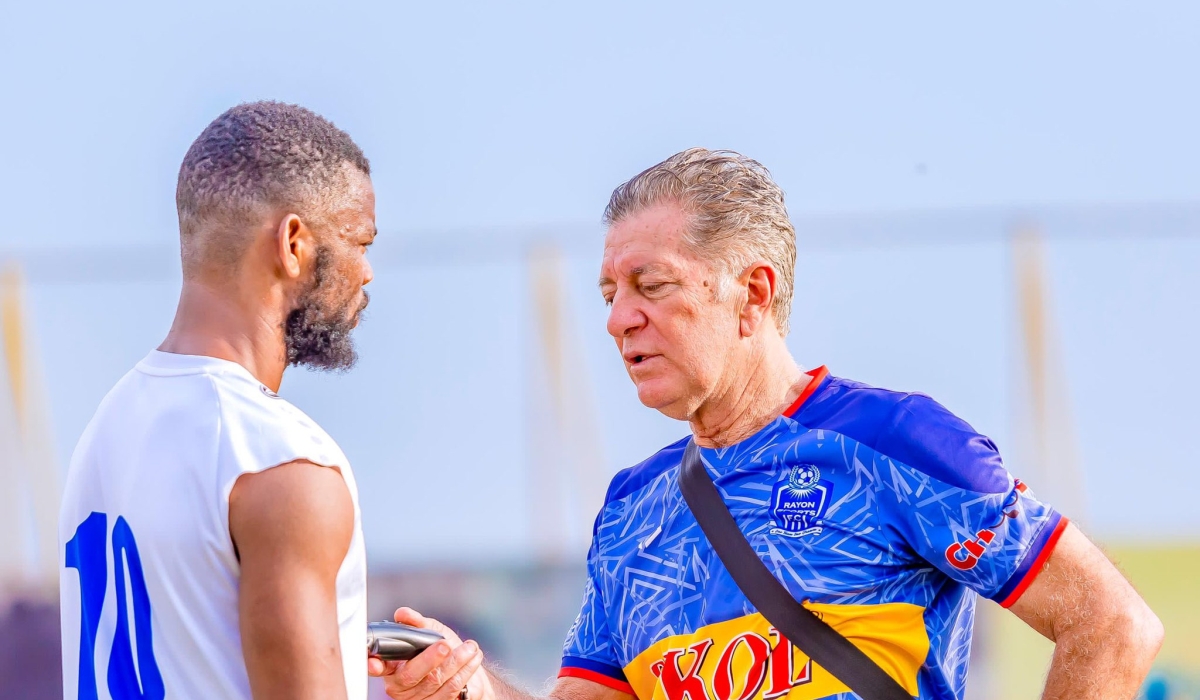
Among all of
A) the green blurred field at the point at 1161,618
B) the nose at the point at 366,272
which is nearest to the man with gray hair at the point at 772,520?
the nose at the point at 366,272

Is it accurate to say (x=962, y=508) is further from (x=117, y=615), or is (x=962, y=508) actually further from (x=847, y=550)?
(x=117, y=615)

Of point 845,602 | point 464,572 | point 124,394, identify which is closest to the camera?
point 124,394

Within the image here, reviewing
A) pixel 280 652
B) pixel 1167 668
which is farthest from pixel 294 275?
pixel 1167 668

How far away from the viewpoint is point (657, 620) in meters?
3.06

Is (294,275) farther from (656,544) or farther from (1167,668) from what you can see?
(1167,668)

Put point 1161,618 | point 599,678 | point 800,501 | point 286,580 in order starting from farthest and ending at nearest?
point 1161,618 → point 599,678 → point 800,501 → point 286,580

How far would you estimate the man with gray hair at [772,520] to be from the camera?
267 cm

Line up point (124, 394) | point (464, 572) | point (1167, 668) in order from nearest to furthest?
point (124, 394) → point (1167, 668) → point (464, 572)

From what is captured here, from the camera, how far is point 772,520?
294cm

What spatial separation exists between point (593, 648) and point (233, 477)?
1.46 metres

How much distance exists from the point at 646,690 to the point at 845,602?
58 cm

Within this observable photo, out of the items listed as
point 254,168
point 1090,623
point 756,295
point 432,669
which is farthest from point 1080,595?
point 254,168

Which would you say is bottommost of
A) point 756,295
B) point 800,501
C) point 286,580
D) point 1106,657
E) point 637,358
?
point 1106,657

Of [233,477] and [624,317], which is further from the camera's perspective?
[624,317]
